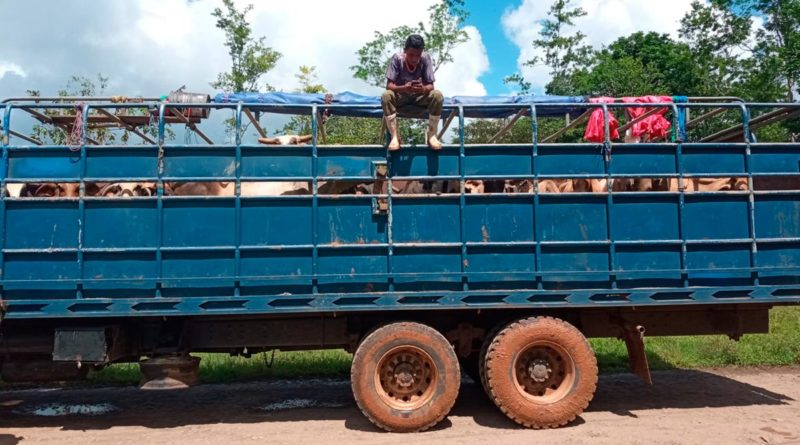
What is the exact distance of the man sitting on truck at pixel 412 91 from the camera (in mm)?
5000

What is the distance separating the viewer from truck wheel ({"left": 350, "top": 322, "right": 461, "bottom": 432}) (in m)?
4.84

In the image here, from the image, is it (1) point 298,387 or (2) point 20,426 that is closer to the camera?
(2) point 20,426

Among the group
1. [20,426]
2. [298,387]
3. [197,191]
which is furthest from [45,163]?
[298,387]

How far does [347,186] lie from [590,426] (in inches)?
120

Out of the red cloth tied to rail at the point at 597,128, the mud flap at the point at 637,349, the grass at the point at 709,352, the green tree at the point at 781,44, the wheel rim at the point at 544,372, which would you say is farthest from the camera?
the green tree at the point at 781,44

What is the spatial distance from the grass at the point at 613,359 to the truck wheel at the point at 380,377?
2.46 metres

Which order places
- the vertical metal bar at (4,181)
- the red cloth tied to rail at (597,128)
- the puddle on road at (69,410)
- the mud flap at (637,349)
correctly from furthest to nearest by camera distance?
the puddle on road at (69,410)
the red cloth tied to rail at (597,128)
the mud flap at (637,349)
the vertical metal bar at (4,181)

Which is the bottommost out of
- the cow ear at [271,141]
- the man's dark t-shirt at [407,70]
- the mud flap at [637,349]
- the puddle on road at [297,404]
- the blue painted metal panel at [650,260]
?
the puddle on road at [297,404]

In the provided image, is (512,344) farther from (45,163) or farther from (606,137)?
(45,163)

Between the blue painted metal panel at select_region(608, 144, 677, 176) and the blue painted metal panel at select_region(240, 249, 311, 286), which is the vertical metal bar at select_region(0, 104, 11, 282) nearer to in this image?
the blue painted metal panel at select_region(240, 249, 311, 286)

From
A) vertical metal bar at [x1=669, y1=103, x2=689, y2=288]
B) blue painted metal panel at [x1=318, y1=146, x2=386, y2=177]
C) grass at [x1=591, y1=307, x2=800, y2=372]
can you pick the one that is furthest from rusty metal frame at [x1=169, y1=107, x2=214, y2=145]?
grass at [x1=591, y1=307, x2=800, y2=372]

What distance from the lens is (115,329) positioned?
4926mm

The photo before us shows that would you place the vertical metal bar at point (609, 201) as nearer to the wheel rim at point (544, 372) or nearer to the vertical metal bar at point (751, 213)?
the wheel rim at point (544, 372)

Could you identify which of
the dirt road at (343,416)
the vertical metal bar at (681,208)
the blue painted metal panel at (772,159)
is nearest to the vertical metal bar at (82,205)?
the dirt road at (343,416)
